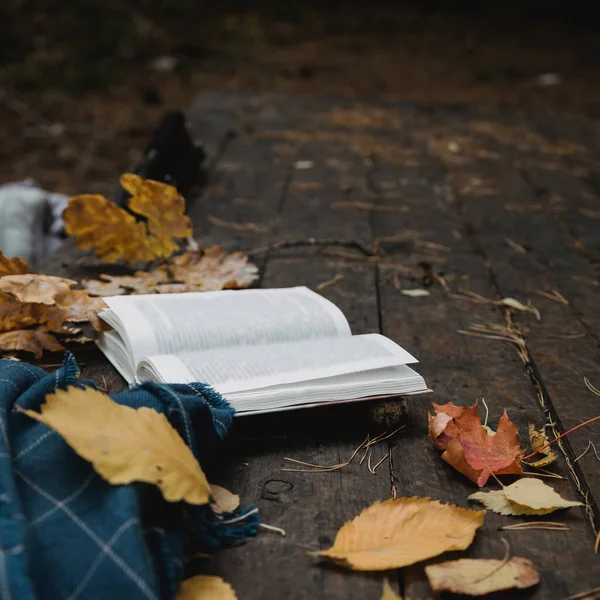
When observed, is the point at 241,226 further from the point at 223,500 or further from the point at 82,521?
the point at 82,521

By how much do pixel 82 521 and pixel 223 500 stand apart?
0.20m

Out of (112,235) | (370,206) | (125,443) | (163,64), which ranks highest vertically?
(125,443)

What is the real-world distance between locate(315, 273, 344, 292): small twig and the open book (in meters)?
0.26

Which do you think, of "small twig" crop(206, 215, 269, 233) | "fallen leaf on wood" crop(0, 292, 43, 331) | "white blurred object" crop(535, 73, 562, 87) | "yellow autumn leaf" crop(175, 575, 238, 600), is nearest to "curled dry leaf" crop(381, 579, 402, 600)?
"yellow autumn leaf" crop(175, 575, 238, 600)

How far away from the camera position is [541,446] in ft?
3.45

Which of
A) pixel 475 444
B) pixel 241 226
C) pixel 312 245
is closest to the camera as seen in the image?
pixel 475 444

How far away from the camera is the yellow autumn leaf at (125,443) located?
739 mm

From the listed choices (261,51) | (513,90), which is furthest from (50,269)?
(261,51)

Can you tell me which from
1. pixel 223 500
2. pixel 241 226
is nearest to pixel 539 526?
pixel 223 500

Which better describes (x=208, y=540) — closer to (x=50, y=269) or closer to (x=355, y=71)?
(x=50, y=269)

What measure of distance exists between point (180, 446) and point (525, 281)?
1173mm

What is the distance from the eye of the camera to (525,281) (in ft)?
5.79

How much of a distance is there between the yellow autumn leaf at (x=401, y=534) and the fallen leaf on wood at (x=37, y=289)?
28.0 inches

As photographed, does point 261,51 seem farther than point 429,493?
Yes
